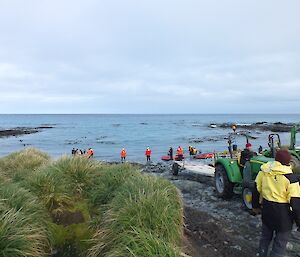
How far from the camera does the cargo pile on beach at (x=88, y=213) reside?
4258 mm

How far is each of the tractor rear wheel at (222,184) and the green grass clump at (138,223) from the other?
4.16 meters

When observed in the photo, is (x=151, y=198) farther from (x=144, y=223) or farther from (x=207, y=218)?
(x=207, y=218)

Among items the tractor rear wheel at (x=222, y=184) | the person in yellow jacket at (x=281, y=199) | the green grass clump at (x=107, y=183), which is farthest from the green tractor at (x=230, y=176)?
the person in yellow jacket at (x=281, y=199)

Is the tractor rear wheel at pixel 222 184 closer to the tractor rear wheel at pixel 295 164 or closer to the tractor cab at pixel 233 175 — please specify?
the tractor cab at pixel 233 175

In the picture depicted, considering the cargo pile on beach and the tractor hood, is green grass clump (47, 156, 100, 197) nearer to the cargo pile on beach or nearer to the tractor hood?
the cargo pile on beach

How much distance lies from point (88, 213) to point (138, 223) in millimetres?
2026

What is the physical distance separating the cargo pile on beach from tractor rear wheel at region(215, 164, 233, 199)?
335 centimetres

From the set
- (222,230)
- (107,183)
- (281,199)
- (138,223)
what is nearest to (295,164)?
(222,230)

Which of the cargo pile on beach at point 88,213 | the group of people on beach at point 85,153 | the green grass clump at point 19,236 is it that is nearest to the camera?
the green grass clump at point 19,236

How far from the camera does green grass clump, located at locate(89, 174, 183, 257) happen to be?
4269 millimetres

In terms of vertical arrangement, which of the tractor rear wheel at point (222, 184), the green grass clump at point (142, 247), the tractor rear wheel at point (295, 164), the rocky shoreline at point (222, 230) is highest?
the tractor rear wheel at point (295, 164)

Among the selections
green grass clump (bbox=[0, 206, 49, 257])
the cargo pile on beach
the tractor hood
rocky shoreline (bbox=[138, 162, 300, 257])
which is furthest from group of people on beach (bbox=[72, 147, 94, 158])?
the tractor hood

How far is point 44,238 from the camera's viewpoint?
511 centimetres

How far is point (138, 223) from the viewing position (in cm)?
471
